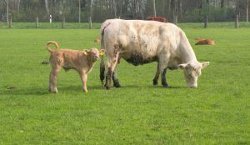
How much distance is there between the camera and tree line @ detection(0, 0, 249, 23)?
314 feet

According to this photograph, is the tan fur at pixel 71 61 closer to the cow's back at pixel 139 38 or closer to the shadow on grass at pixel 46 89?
the shadow on grass at pixel 46 89

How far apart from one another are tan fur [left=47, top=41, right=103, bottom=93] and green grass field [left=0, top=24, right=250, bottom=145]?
0.43m

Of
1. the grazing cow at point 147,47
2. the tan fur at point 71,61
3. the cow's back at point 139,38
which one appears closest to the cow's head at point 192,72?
the grazing cow at point 147,47

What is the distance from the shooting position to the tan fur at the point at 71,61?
48.9 feet

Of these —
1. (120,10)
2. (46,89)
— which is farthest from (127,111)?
(120,10)

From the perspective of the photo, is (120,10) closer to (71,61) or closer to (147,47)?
(147,47)

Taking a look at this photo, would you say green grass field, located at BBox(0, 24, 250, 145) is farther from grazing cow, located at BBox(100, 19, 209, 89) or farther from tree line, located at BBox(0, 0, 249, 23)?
tree line, located at BBox(0, 0, 249, 23)

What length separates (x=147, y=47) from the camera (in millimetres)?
16703

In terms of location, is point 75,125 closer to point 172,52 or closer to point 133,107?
point 133,107

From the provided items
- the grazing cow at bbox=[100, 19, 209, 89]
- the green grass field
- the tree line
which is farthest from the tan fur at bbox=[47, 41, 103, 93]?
the tree line

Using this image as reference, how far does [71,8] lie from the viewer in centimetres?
10900

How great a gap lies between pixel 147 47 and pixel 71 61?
2742 millimetres

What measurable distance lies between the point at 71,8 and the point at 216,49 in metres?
80.0

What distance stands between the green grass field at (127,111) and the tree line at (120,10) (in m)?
72.3
